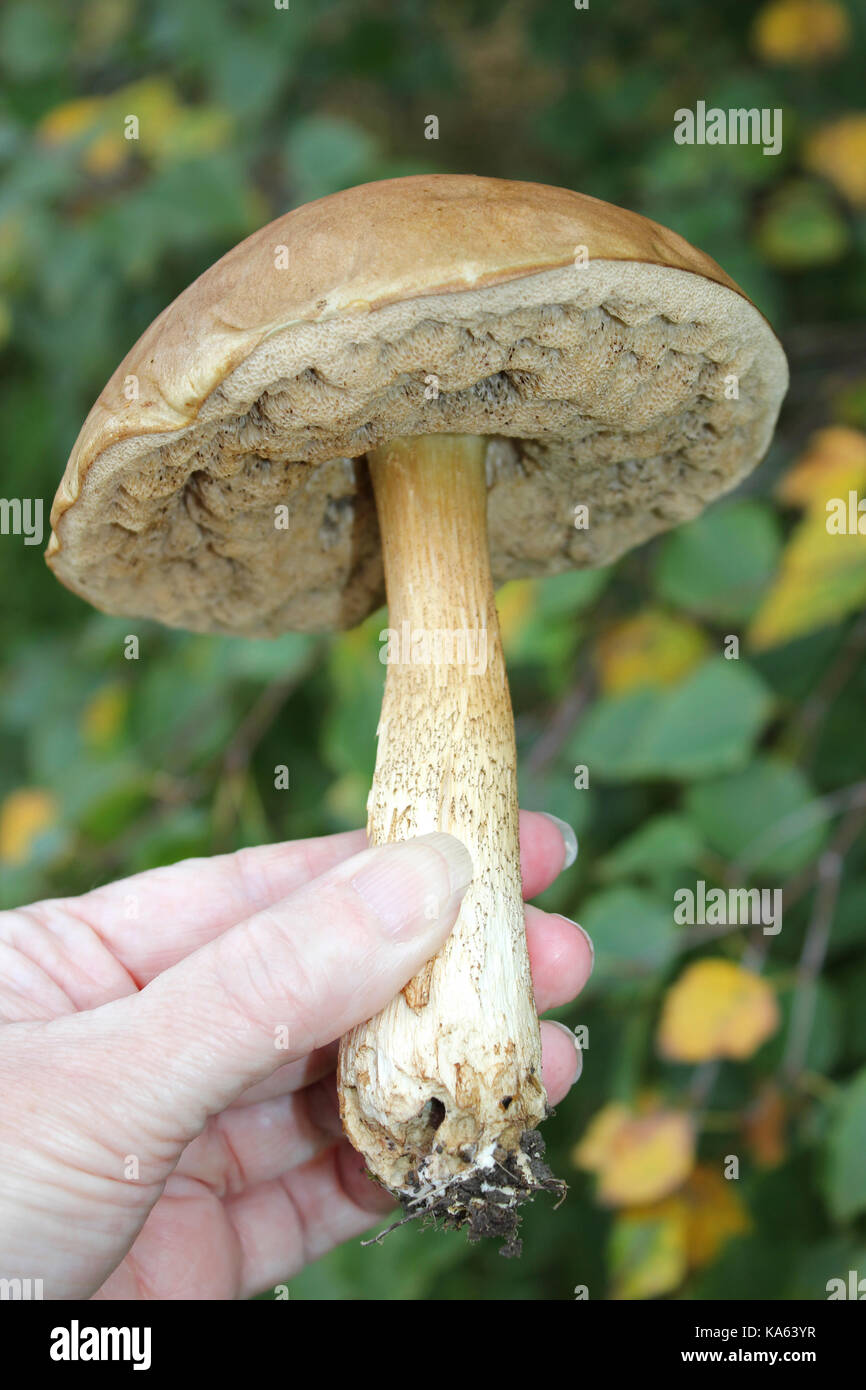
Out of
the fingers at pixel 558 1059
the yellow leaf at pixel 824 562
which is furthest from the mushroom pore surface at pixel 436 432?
the fingers at pixel 558 1059

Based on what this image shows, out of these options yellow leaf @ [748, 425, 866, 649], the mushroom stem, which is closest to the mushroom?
the mushroom stem

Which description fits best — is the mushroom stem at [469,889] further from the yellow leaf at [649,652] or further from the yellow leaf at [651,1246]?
the yellow leaf at [649,652]

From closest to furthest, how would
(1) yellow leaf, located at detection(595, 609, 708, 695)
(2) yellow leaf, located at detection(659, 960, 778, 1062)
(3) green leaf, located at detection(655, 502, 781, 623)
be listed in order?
(2) yellow leaf, located at detection(659, 960, 778, 1062) → (3) green leaf, located at detection(655, 502, 781, 623) → (1) yellow leaf, located at detection(595, 609, 708, 695)

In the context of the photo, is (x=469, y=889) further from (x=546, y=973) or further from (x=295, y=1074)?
(x=295, y=1074)

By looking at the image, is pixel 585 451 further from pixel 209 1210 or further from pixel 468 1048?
pixel 209 1210

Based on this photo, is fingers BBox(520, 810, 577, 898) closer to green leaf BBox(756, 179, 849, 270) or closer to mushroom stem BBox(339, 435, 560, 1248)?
mushroom stem BBox(339, 435, 560, 1248)
